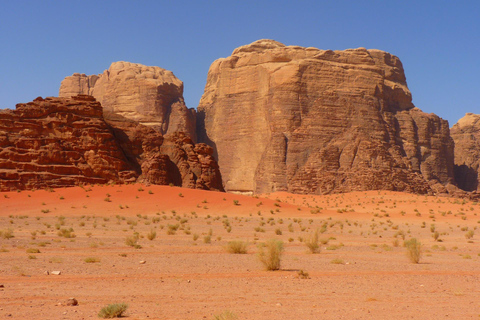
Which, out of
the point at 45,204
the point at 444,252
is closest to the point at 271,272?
the point at 444,252

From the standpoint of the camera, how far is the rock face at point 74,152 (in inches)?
1774

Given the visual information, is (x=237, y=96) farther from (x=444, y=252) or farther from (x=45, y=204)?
(x=444, y=252)

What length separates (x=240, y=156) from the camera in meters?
79.5

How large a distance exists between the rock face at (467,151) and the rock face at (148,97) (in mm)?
43711

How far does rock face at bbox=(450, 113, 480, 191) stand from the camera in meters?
90.2

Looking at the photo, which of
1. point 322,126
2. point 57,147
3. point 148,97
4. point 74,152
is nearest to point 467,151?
point 322,126

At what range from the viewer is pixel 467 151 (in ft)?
314

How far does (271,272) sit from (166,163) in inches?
1435

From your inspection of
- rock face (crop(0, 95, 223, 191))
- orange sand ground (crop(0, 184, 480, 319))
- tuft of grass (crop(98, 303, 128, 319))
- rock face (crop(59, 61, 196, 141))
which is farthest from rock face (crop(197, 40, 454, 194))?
tuft of grass (crop(98, 303, 128, 319))

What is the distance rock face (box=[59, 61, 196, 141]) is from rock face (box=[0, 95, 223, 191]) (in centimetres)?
2889

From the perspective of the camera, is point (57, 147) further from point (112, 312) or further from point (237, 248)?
point (112, 312)

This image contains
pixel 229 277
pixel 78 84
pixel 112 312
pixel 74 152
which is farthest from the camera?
pixel 78 84

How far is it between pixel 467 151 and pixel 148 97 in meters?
54.0

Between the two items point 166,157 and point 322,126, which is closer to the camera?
point 166,157
